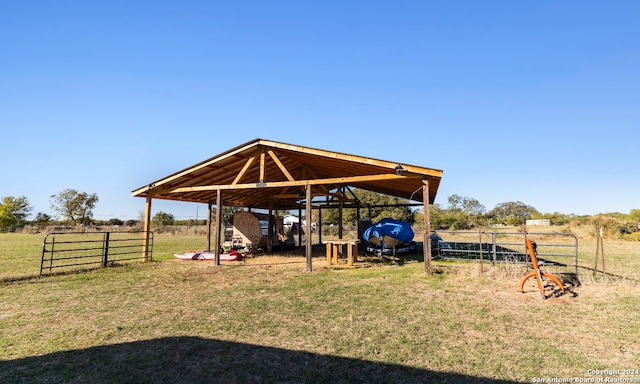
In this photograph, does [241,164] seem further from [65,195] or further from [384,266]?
[65,195]

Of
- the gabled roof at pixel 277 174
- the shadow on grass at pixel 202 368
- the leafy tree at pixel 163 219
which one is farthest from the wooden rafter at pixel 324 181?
the leafy tree at pixel 163 219

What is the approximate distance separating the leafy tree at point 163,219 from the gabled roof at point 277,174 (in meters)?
41.5

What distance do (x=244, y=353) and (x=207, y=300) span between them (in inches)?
128

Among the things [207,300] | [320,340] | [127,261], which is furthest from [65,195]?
[320,340]

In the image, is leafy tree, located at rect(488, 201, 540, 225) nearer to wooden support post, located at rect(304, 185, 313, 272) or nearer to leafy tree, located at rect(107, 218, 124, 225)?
Result: wooden support post, located at rect(304, 185, 313, 272)

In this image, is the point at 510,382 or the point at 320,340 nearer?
the point at 510,382

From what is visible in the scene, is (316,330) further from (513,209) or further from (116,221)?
(513,209)

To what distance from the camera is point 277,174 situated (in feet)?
55.2

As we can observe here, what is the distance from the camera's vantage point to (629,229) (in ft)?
90.3

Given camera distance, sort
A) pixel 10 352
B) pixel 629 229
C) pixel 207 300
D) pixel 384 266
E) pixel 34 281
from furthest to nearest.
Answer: pixel 629 229 → pixel 384 266 → pixel 34 281 → pixel 207 300 → pixel 10 352

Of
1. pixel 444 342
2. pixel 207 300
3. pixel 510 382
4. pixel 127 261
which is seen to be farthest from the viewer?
pixel 127 261

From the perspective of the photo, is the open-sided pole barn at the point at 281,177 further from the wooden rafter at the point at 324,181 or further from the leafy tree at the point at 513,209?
the leafy tree at the point at 513,209

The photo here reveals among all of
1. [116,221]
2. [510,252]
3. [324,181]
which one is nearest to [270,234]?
[324,181]

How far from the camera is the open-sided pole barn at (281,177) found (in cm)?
1025
